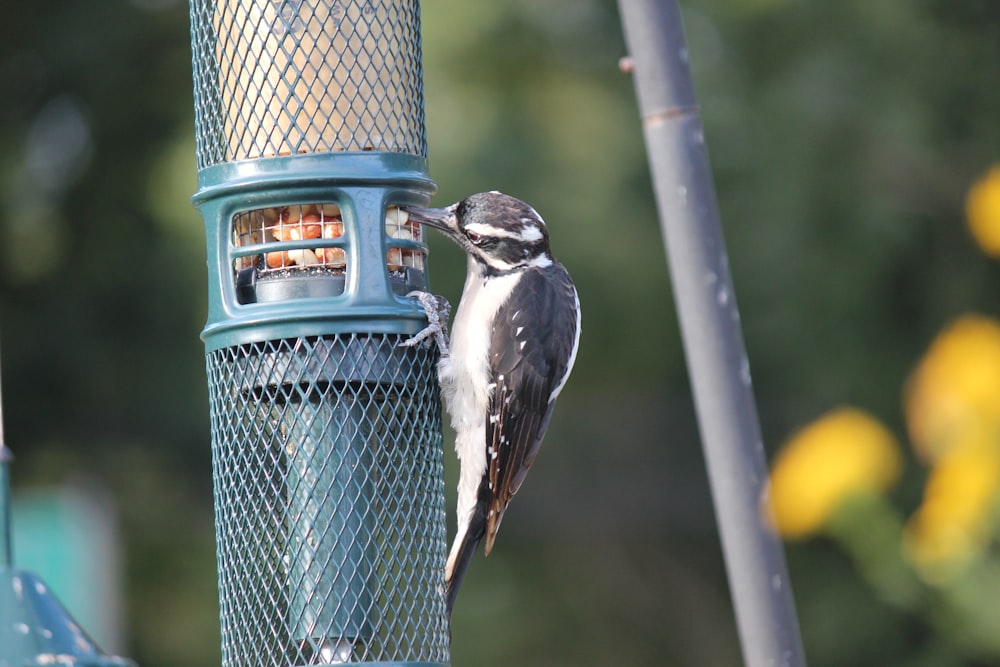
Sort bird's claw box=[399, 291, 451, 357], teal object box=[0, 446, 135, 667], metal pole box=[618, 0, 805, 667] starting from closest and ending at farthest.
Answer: teal object box=[0, 446, 135, 667], metal pole box=[618, 0, 805, 667], bird's claw box=[399, 291, 451, 357]

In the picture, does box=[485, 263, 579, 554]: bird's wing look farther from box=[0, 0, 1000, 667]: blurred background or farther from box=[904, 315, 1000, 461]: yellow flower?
box=[0, 0, 1000, 667]: blurred background

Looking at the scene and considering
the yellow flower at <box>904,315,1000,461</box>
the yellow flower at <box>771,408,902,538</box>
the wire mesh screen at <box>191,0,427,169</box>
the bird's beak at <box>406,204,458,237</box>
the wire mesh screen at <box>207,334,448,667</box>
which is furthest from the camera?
the yellow flower at <box>771,408,902,538</box>

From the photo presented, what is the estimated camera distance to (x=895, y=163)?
310 inches

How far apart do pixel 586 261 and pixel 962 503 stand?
3917 mm

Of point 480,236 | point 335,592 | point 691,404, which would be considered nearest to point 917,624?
point 691,404

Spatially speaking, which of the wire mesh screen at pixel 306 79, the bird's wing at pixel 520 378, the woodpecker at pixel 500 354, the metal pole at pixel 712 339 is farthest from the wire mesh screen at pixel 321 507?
the metal pole at pixel 712 339

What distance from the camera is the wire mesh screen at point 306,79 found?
13.6 ft

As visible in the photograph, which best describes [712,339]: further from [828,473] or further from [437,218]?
[828,473]

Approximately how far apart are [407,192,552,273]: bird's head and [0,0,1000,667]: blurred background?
2.27m

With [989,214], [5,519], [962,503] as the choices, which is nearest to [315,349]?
[5,519]

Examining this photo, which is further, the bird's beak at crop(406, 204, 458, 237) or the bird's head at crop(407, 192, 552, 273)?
the bird's head at crop(407, 192, 552, 273)

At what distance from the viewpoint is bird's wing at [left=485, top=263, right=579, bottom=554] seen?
5.09 m

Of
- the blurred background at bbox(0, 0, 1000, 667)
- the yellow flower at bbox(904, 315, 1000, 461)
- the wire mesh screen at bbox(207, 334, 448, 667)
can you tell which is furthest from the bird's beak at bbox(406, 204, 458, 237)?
the blurred background at bbox(0, 0, 1000, 667)

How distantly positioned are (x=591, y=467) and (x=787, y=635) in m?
6.43
